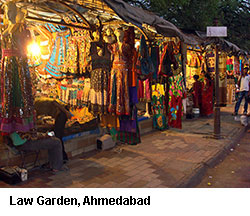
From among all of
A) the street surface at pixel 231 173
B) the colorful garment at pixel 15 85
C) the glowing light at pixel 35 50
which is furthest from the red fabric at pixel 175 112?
the colorful garment at pixel 15 85

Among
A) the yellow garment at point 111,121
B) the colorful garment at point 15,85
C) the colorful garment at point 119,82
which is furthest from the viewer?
the yellow garment at point 111,121

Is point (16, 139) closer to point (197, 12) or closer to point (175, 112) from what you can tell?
point (175, 112)

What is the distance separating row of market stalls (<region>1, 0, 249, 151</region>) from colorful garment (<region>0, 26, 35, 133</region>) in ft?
0.07

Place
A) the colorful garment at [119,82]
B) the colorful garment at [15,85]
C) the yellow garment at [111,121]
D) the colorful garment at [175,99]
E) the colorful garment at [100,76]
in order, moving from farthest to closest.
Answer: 1. the colorful garment at [175,99]
2. the yellow garment at [111,121]
3. the colorful garment at [100,76]
4. the colorful garment at [119,82]
5. the colorful garment at [15,85]

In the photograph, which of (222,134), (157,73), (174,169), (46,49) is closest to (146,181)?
(174,169)

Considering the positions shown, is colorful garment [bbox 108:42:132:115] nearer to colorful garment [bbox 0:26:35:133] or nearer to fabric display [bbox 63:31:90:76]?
fabric display [bbox 63:31:90:76]

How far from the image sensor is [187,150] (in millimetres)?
7047

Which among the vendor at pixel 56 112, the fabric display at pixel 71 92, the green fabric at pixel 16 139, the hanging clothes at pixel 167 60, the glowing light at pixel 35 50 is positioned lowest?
the green fabric at pixel 16 139

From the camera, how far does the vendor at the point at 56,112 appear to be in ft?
18.2

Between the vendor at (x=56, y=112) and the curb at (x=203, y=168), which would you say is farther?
the vendor at (x=56, y=112)

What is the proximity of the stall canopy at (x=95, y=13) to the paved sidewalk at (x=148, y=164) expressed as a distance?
2.85m

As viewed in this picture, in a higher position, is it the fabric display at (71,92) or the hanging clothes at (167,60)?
the hanging clothes at (167,60)

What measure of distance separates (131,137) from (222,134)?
440cm

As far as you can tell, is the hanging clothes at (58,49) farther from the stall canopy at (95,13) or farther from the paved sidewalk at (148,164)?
the paved sidewalk at (148,164)
